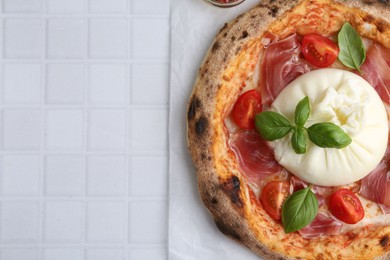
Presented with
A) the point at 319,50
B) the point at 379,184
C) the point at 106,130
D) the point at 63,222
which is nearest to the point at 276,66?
the point at 319,50

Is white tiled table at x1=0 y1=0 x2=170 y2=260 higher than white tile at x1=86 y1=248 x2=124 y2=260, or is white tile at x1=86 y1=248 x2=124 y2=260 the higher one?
white tiled table at x1=0 y1=0 x2=170 y2=260

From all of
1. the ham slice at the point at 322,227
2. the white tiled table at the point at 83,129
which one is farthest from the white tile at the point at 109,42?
the ham slice at the point at 322,227

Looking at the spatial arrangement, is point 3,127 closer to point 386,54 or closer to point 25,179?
point 25,179

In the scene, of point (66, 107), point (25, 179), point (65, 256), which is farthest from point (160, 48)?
point (65, 256)

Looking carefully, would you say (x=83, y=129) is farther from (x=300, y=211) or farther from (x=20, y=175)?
(x=300, y=211)

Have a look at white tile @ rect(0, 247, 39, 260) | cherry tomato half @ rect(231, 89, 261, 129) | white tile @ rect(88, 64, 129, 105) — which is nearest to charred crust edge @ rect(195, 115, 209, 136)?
cherry tomato half @ rect(231, 89, 261, 129)

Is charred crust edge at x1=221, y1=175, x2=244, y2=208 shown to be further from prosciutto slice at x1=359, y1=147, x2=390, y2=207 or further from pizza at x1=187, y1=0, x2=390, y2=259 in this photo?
prosciutto slice at x1=359, y1=147, x2=390, y2=207

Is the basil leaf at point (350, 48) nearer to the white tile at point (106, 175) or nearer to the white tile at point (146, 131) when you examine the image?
the white tile at point (146, 131)
